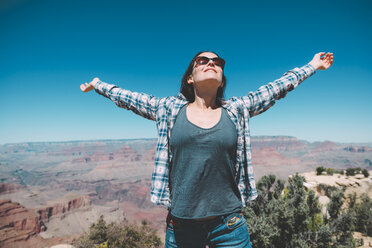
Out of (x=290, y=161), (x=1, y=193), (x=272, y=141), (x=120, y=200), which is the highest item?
(x=272, y=141)

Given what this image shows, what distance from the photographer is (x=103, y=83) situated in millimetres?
1360

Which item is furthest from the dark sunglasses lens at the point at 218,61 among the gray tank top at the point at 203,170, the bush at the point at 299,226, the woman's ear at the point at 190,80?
the bush at the point at 299,226

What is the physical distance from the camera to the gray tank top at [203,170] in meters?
1.01

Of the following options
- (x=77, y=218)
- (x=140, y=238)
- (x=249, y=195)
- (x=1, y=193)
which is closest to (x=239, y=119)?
(x=249, y=195)

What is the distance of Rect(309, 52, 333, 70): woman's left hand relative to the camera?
4.55 feet

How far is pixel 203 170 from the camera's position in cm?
101

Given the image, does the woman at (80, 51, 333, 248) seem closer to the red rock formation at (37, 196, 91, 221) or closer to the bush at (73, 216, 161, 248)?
the bush at (73, 216, 161, 248)

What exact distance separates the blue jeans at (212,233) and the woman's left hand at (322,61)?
1204 mm

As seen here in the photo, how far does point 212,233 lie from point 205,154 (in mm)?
445

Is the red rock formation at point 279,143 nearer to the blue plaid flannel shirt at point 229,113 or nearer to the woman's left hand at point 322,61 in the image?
the woman's left hand at point 322,61

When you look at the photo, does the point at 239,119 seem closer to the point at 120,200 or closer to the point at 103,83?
the point at 103,83

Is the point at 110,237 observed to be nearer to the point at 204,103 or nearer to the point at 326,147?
the point at 204,103

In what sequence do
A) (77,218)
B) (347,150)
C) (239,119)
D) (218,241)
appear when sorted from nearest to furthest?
(218,241) < (239,119) < (77,218) < (347,150)

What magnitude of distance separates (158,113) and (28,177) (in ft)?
458
